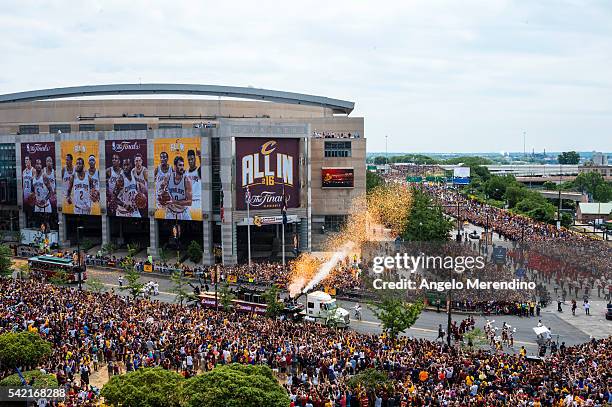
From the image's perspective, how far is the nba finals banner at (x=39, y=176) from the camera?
8506cm

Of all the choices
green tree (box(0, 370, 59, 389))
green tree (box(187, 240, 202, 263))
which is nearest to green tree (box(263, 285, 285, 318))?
green tree (box(0, 370, 59, 389))

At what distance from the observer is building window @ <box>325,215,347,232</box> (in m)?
84.9

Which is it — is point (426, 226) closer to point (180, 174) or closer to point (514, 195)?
point (180, 174)

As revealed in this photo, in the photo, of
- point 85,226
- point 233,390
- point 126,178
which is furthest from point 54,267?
point 233,390

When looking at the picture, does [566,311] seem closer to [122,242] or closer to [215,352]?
[215,352]

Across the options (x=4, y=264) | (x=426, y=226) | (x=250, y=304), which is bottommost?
(x=250, y=304)

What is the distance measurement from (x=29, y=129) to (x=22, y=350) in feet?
241

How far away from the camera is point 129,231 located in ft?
283

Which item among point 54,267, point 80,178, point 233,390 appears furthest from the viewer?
point 80,178

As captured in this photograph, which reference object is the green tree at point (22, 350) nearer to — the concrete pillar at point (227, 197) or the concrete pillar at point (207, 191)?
the concrete pillar at point (227, 197)

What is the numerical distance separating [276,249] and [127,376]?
50.2 metres

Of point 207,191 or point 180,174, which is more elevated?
point 180,174

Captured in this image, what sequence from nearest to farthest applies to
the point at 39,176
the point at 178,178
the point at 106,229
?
the point at 178,178
the point at 106,229
the point at 39,176

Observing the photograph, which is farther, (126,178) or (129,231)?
(129,231)
